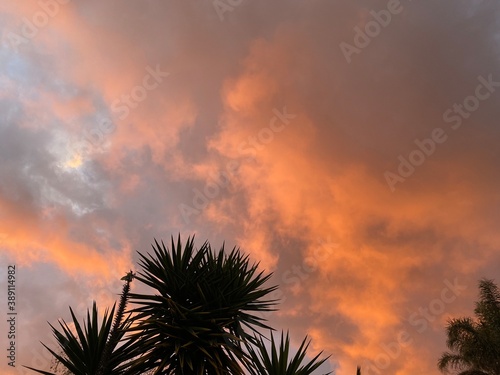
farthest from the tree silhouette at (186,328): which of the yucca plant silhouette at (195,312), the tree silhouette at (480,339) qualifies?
the tree silhouette at (480,339)

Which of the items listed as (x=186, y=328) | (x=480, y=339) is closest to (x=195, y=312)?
(x=186, y=328)

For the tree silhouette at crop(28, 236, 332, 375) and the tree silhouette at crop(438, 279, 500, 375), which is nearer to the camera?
the tree silhouette at crop(28, 236, 332, 375)

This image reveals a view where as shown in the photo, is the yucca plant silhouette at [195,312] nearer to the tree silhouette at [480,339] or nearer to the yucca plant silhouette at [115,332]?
the yucca plant silhouette at [115,332]

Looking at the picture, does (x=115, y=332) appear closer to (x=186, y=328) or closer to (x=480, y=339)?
(x=186, y=328)

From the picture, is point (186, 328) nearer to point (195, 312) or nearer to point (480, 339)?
point (195, 312)

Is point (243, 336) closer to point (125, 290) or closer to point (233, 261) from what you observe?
point (233, 261)

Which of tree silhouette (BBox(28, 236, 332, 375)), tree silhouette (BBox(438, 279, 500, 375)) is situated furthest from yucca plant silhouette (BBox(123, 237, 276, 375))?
tree silhouette (BBox(438, 279, 500, 375))

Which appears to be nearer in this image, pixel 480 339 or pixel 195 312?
pixel 195 312

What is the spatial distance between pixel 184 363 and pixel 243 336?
1.69 m

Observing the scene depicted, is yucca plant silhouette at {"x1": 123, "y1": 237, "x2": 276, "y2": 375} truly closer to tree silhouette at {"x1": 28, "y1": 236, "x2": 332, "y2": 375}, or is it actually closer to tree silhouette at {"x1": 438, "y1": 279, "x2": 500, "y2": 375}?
tree silhouette at {"x1": 28, "y1": 236, "x2": 332, "y2": 375}

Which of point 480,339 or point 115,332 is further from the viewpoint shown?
point 480,339

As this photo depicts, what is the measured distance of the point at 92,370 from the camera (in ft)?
29.3

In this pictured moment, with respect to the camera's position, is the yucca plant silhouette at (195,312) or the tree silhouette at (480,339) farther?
the tree silhouette at (480,339)

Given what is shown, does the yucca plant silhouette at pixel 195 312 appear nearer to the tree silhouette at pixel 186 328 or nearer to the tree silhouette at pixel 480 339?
the tree silhouette at pixel 186 328
